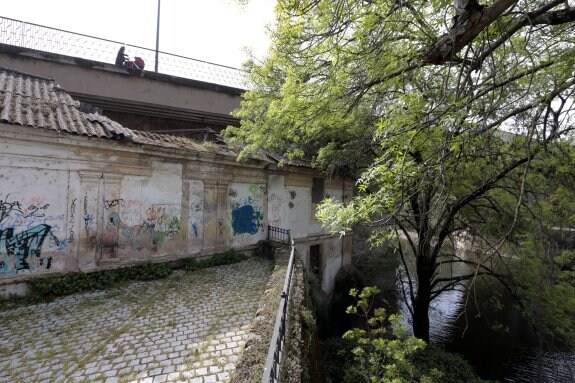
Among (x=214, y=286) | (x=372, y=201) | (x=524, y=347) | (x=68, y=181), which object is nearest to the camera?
(x=372, y=201)

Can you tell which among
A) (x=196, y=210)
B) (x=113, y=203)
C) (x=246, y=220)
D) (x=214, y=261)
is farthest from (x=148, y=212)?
(x=246, y=220)

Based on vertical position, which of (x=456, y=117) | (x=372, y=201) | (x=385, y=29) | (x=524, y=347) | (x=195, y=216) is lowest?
(x=524, y=347)

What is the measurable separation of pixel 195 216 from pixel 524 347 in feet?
53.2

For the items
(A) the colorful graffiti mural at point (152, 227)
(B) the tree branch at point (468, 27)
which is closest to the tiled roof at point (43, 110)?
(A) the colorful graffiti mural at point (152, 227)

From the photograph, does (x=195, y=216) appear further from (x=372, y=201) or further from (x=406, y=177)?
(x=406, y=177)

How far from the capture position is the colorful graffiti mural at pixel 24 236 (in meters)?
6.56

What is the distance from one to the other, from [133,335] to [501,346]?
16.4 m

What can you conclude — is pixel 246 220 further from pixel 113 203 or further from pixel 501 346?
pixel 501 346

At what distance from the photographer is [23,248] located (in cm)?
675

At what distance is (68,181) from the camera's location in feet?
24.1

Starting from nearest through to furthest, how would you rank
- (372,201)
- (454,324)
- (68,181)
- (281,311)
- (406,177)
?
(281,311)
(406,177)
(372,201)
(68,181)
(454,324)

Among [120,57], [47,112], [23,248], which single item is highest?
[120,57]

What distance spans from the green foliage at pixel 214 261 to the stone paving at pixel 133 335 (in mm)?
1338

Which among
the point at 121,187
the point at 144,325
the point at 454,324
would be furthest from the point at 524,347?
the point at 121,187
